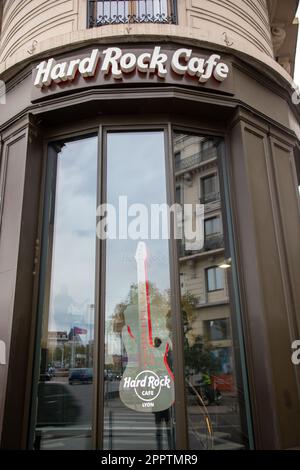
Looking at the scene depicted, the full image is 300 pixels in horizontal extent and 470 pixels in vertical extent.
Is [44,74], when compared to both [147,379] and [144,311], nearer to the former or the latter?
[144,311]

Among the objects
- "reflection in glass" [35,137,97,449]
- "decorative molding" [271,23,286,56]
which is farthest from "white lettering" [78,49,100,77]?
"decorative molding" [271,23,286,56]

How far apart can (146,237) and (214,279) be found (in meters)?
1.05

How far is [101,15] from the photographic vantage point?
21.6ft

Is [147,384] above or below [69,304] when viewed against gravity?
below

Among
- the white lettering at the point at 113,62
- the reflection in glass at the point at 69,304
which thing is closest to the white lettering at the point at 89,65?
the white lettering at the point at 113,62

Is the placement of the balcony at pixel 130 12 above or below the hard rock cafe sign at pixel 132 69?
above

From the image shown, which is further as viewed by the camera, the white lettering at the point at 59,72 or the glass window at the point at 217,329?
the white lettering at the point at 59,72

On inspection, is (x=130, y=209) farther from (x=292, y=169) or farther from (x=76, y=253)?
(x=292, y=169)

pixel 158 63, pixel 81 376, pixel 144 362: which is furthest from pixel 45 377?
pixel 158 63

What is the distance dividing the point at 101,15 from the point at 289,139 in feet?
11.6

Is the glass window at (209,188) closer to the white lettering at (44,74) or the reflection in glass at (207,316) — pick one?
the reflection in glass at (207,316)

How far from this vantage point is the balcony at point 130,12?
6.48 m

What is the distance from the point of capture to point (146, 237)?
5.58 m

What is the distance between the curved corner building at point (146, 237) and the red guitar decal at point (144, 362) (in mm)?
16
